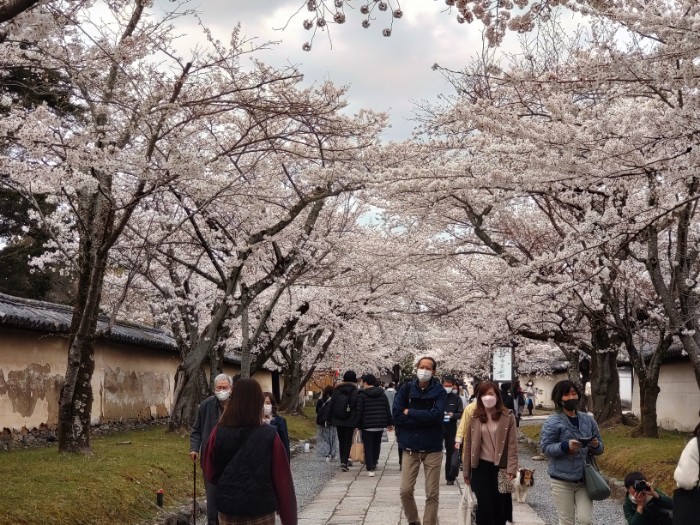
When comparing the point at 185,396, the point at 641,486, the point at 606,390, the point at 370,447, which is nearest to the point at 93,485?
the point at 641,486

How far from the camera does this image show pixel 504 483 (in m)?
7.08

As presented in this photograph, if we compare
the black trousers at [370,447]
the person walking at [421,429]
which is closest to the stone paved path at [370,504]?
the black trousers at [370,447]

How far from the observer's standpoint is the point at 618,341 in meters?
19.9

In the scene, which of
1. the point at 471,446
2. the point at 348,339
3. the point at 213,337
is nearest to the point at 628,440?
the point at 213,337

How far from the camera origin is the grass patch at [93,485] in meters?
7.85

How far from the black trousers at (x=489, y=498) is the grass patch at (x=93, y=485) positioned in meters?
3.70

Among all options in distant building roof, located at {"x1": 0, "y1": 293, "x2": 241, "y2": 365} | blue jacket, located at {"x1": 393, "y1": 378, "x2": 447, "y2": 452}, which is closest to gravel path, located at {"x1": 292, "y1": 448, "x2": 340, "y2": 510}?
blue jacket, located at {"x1": 393, "y1": 378, "x2": 447, "y2": 452}

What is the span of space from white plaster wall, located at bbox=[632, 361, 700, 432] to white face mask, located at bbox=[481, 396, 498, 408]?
53.9ft

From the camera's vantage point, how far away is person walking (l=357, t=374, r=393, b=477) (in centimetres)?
1454

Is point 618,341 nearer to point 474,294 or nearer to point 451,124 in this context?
point 474,294

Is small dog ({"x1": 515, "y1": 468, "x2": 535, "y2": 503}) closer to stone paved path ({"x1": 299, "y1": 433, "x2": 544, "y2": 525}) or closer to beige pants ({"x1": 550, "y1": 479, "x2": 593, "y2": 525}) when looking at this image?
stone paved path ({"x1": 299, "y1": 433, "x2": 544, "y2": 525})

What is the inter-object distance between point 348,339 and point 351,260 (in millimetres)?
12696

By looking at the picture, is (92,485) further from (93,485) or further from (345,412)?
(345,412)

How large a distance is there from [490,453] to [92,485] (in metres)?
4.58
